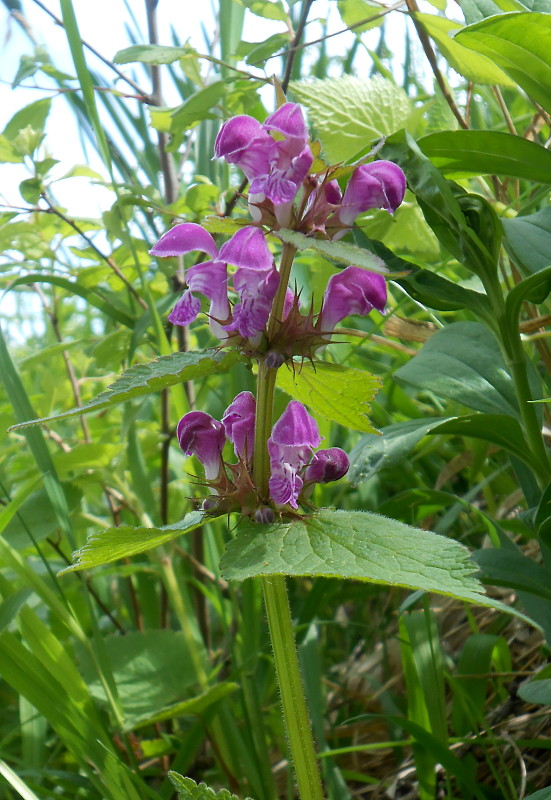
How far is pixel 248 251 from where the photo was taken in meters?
0.54

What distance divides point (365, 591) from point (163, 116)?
78cm

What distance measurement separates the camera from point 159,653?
1053 mm

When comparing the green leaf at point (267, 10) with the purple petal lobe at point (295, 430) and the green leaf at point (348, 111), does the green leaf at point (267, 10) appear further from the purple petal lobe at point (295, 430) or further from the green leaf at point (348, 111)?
the purple petal lobe at point (295, 430)

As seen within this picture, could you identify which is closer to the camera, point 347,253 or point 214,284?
point 347,253

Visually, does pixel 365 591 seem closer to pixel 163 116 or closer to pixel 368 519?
pixel 368 519

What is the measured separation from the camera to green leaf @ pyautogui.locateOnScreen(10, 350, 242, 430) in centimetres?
54

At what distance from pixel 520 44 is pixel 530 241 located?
175mm

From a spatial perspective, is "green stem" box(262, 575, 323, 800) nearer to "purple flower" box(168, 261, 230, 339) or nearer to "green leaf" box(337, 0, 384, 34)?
"purple flower" box(168, 261, 230, 339)

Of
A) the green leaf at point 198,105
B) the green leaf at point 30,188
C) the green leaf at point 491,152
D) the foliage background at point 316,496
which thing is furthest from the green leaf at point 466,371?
the green leaf at point 30,188

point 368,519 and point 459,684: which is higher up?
point 368,519

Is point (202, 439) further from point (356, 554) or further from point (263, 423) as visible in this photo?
point (356, 554)

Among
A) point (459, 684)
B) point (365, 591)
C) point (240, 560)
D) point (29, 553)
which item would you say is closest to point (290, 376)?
point (240, 560)

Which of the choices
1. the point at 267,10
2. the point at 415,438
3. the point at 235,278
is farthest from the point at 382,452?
the point at 267,10

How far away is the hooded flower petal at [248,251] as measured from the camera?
0.54 metres
